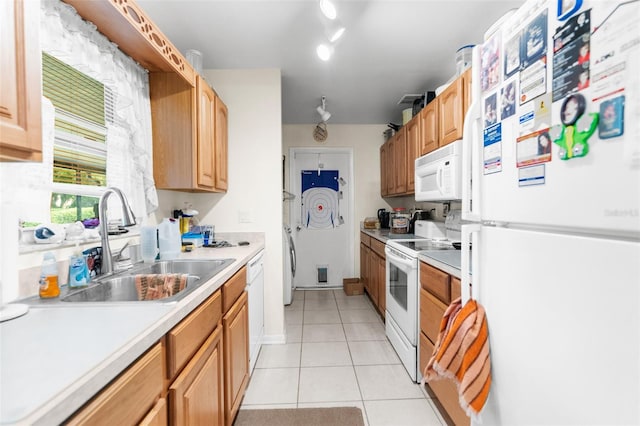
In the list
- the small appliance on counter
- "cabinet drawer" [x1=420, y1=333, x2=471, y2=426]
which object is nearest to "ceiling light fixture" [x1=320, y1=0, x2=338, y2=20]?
"cabinet drawer" [x1=420, y1=333, x2=471, y2=426]

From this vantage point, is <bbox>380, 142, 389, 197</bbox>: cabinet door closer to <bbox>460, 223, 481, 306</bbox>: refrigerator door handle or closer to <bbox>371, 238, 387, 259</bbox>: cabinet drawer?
<bbox>371, 238, 387, 259</bbox>: cabinet drawer

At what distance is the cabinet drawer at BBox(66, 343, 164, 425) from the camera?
538 mm

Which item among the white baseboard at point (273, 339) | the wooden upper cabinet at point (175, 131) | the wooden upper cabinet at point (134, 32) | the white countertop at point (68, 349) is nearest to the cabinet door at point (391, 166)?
the white baseboard at point (273, 339)

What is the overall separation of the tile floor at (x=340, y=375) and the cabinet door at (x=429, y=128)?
179cm

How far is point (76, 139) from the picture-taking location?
1384 mm

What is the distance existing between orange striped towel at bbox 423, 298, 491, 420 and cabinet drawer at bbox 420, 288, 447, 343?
0.53 metres

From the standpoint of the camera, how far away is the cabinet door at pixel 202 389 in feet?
2.88

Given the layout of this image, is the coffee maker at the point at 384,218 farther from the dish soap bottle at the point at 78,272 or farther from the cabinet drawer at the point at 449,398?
the dish soap bottle at the point at 78,272

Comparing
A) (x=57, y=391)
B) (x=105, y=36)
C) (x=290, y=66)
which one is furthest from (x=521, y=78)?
(x=290, y=66)

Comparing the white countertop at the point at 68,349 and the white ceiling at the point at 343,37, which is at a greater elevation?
the white ceiling at the point at 343,37

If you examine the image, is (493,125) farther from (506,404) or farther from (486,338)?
(506,404)

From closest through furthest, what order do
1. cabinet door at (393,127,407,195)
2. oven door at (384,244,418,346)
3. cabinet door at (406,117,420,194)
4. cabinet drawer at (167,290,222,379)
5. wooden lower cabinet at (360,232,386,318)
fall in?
1. cabinet drawer at (167,290,222,379)
2. oven door at (384,244,418,346)
3. cabinet door at (406,117,420,194)
4. wooden lower cabinet at (360,232,386,318)
5. cabinet door at (393,127,407,195)

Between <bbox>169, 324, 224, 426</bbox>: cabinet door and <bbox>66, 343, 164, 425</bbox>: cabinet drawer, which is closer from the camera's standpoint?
<bbox>66, 343, 164, 425</bbox>: cabinet drawer

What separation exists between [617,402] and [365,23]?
217 centimetres
